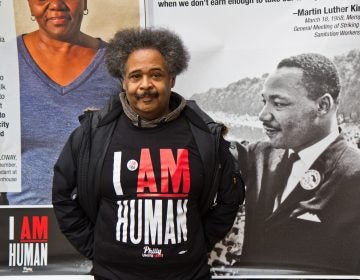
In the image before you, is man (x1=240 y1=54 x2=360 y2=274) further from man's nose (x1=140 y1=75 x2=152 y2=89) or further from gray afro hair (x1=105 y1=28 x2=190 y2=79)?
man's nose (x1=140 y1=75 x2=152 y2=89)

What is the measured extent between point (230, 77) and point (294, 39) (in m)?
0.36

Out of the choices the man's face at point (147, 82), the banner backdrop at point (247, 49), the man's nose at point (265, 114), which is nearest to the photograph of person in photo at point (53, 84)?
the banner backdrop at point (247, 49)

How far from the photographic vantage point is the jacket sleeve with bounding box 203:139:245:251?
6.21 feet

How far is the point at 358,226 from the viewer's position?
230 centimetres

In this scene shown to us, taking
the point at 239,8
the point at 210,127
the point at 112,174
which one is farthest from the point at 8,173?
the point at 239,8

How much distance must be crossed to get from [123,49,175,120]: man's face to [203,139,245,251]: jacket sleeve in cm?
35

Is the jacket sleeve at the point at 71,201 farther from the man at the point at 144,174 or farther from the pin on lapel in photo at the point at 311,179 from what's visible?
the pin on lapel in photo at the point at 311,179

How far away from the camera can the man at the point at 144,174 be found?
1.73 meters

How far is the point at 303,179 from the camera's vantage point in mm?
2311

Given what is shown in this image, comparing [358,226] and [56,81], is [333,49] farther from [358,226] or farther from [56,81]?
[56,81]

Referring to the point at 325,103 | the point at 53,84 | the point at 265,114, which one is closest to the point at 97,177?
the point at 53,84

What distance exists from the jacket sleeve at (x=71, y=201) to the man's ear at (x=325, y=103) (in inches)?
46.6

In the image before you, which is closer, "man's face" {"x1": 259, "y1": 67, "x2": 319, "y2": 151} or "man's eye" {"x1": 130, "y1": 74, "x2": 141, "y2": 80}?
"man's eye" {"x1": 130, "y1": 74, "x2": 141, "y2": 80}

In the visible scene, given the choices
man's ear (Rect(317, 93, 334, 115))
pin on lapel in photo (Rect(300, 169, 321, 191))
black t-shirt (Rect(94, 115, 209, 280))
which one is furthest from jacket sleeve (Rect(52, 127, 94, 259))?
man's ear (Rect(317, 93, 334, 115))
